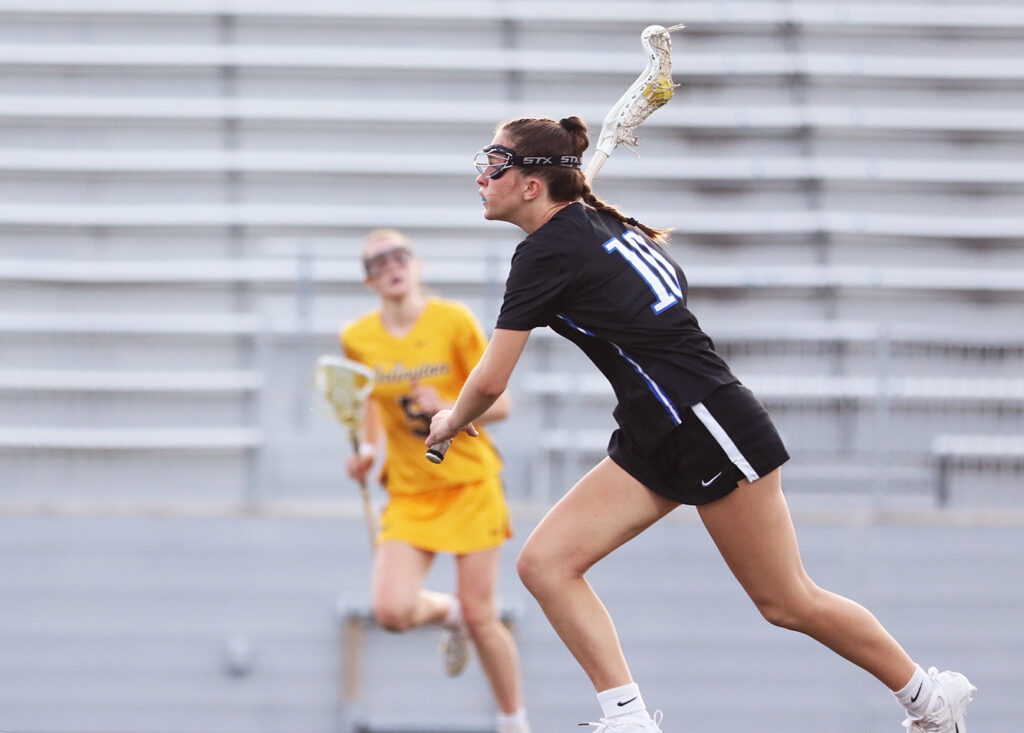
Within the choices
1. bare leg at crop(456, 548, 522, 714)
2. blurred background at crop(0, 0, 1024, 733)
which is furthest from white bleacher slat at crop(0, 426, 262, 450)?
bare leg at crop(456, 548, 522, 714)

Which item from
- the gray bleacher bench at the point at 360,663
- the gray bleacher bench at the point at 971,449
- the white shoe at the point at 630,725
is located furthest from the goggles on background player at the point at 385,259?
the gray bleacher bench at the point at 971,449

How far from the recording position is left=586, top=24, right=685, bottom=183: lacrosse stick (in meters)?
3.03

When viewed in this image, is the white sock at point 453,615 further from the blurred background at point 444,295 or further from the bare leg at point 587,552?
the bare leg at point 587,552

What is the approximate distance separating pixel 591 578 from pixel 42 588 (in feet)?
8.54

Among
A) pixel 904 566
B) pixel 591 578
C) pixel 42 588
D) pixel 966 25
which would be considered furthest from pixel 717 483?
pixel 966 25

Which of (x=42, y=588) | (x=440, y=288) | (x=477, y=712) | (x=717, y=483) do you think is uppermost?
(x=440, y=288)

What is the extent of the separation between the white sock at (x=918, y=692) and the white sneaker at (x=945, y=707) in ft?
0.04

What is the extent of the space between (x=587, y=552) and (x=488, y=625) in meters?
1.49

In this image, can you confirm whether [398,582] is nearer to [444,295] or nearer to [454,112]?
[444,295]

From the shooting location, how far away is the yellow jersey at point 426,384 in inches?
165

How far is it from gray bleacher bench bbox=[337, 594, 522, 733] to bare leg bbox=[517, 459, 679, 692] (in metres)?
2.92

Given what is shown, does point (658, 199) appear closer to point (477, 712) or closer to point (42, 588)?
point (477, 712)

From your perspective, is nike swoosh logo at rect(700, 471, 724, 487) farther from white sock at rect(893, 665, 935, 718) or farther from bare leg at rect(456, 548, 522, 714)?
bare leg at rect(456, 548, 522, 714)

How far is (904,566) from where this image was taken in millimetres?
5887
